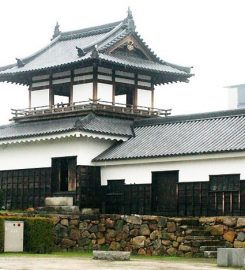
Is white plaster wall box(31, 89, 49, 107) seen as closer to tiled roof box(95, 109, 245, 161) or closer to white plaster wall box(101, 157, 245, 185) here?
tiled roof box(95, 109, 245, 161)

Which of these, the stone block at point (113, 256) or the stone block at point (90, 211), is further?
the stone block at point (90, 211)

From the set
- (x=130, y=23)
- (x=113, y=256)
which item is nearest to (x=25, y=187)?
(x=130, y=23)

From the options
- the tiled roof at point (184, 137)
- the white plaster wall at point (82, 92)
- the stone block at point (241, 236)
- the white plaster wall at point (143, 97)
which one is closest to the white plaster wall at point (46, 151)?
the tiled roof at point (184, 137)

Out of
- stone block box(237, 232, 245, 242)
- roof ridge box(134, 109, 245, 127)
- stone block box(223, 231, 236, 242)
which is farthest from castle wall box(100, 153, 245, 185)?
roof ridge box(134, 109, 245, 127)

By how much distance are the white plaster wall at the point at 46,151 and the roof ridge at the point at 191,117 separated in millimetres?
2591

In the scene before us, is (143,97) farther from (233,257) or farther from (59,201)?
(233,257)

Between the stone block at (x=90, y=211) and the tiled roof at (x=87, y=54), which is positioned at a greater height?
the tiled roof at (x=87, y=54)

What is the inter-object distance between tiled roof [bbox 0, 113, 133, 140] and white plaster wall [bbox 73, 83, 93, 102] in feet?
4.32

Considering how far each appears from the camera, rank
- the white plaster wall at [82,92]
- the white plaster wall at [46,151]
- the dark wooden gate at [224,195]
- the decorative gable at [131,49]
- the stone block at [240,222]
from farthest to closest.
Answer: the decorative gable at [131,49]
the white plaster wall at [82,92]
the white plaster wall at [46,151]
the dark wooden gate at [224,195]
the stone block at [240,222]

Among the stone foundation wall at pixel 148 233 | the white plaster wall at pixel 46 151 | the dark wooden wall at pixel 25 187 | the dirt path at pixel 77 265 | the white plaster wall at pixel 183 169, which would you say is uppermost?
the white plaster wall at pixel 46 151

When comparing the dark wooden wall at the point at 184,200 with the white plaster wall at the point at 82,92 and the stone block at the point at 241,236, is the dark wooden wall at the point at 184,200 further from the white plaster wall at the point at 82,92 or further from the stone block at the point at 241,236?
the white plaster wall at the point at 82,92

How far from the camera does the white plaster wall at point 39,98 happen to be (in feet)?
159

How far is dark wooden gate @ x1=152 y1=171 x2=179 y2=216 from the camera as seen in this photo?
40.1m

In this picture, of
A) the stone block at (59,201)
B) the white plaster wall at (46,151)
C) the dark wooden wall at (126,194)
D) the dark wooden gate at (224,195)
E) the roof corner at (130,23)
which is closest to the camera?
the dark wooden gate at (224,195)
